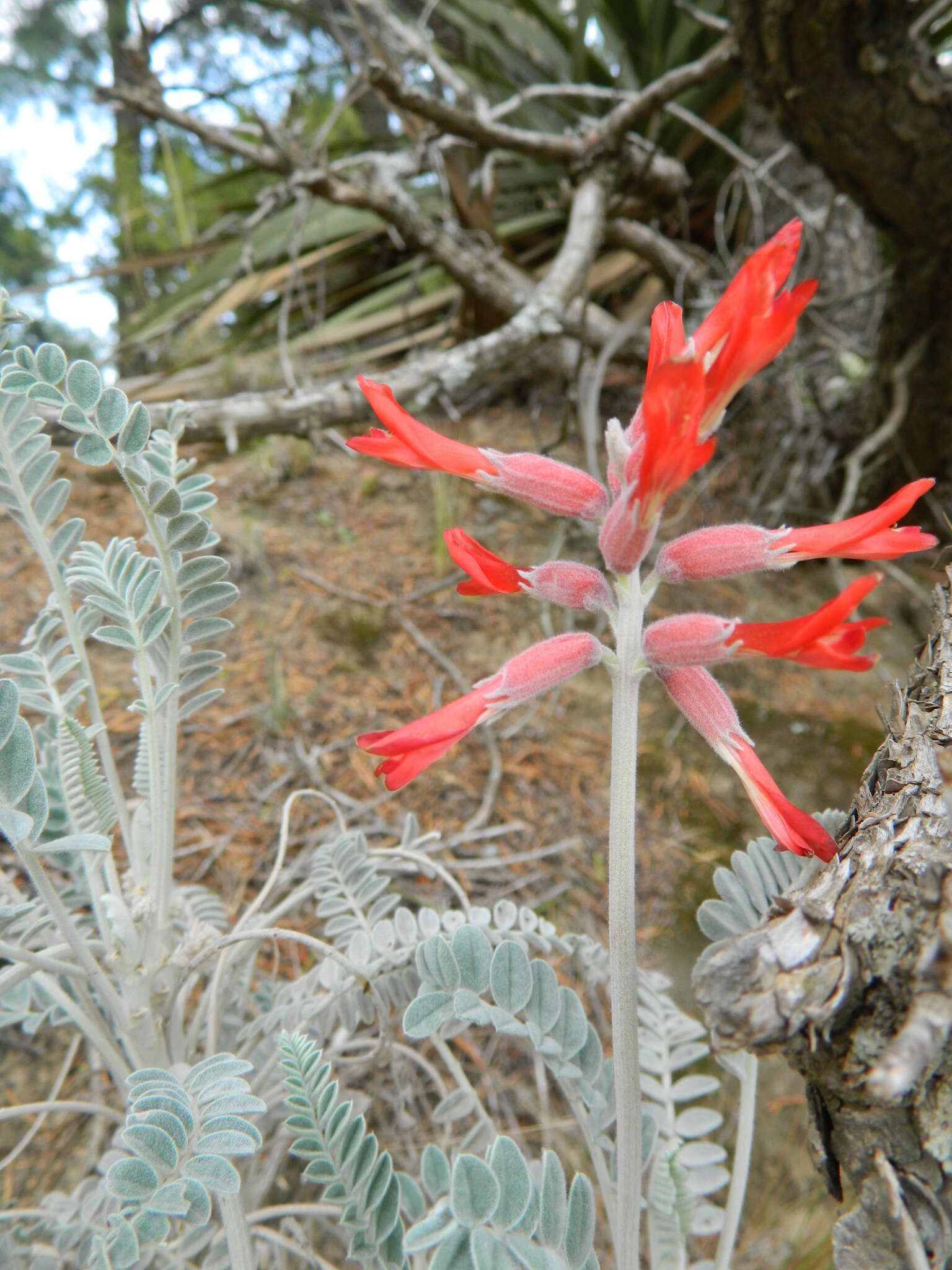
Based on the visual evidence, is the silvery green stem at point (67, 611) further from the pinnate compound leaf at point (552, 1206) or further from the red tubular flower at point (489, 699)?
the pinnate compound leaf at point (552, 1206)

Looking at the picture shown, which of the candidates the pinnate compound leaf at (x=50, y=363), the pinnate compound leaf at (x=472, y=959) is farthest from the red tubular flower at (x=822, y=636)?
the pinnate compound leaf at (x=50, y=363)

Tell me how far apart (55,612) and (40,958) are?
1.33ft

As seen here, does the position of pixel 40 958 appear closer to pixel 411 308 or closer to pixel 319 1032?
pixel 319 1032

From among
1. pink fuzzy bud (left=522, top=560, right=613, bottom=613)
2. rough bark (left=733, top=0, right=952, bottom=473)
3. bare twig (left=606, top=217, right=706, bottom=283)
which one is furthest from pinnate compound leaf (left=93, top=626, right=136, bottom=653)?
bare twig (left=606, top=217, right=706, bottom=283)

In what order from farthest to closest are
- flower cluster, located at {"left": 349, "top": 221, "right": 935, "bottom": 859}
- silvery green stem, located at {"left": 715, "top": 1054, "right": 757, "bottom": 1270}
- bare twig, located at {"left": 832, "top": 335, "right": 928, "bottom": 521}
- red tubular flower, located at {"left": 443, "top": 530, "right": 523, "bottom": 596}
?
1. bare twig, located at {"left": 832, "top": 335, "right": 928, "bottom": 521}
2. silvery green stem, located at {"left": 715, "top": 1054, "right": 757, "bottom": 1270}
3. red tubular flower, located at {"left": 443, "top": 530, "right": 523, "bottom": 596}
4. flower cluster, located at {"left": 349, "top": 221, "right": 935, "bottom": 859}

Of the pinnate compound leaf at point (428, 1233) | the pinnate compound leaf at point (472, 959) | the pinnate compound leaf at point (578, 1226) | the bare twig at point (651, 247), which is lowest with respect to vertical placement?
the pinnate compound leaf at point (578, 1226)

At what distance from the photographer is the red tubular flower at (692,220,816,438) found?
54 cm

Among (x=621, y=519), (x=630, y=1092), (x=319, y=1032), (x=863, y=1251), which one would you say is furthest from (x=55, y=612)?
(x=863, y=1251)

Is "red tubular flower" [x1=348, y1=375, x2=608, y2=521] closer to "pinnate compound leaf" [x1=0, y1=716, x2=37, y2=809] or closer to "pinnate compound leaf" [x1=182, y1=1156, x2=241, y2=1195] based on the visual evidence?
"pinnate compound leaf" [x1=0, y1=716, x2=37, y2=809]

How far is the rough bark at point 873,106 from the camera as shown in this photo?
141 centimetres

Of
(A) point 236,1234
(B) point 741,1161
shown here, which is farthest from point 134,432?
(B) point 741,1161

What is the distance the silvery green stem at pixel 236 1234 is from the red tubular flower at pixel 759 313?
0.74 m

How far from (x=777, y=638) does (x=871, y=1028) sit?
254mm

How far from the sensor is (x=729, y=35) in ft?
5.73
